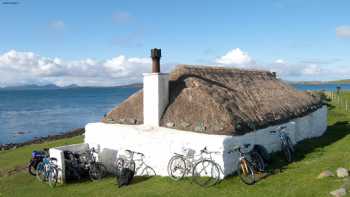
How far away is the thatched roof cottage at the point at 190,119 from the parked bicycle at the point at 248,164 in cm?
39

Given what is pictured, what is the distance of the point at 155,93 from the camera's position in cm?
1518

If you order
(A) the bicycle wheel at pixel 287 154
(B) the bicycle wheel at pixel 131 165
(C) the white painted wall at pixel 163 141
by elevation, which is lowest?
(B) the bicycle wheel at pixel 131 165

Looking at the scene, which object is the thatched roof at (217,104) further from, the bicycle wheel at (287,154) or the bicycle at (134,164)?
the bicycle at (134,164)

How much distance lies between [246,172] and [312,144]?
318 inches

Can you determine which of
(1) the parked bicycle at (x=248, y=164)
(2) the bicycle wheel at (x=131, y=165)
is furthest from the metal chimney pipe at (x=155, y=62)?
(1) the parked bicycle at (x=248, y=164)

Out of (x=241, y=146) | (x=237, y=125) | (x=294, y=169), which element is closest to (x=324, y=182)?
(x=294, y=169)

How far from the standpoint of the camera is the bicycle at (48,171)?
14.4m

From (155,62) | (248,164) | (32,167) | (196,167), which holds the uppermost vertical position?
(155,62)

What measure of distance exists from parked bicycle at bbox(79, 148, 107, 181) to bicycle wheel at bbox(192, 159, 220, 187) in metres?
4.66

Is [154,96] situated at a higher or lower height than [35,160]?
higher

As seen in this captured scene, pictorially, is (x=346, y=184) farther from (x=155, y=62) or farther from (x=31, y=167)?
(x=31, y=167)

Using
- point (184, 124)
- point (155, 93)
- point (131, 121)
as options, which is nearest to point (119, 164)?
point (131, 121)

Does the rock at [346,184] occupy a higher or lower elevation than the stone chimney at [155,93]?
lower

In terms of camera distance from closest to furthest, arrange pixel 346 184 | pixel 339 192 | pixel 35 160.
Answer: pixel 339 192 < pixel 346 184 < pixel 35 160
